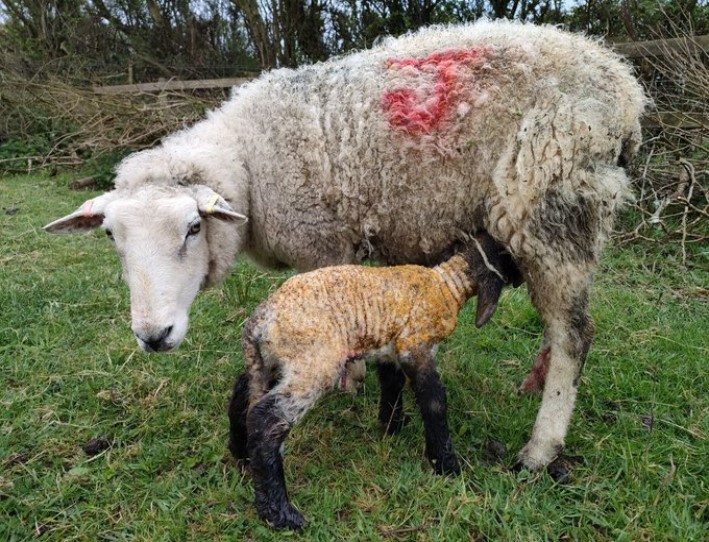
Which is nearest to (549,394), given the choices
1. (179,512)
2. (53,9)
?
(179,512)

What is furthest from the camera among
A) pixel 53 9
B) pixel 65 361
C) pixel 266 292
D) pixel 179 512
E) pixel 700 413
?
pixel 53 9

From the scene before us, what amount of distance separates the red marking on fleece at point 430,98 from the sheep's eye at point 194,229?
3.30 ft

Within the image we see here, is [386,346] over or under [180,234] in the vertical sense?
under

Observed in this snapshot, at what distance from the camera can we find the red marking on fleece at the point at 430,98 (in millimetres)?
2627

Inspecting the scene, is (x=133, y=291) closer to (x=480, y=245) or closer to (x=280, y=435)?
(x=280, y=435)

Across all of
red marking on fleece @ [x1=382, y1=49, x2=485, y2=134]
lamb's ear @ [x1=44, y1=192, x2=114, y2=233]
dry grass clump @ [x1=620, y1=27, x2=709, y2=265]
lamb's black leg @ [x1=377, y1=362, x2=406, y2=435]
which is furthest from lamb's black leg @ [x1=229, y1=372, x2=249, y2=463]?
dry grass clump @ [x1=620, y1=27, x2=709, y2=265]

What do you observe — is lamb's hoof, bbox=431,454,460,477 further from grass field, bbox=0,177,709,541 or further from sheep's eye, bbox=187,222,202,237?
sheep's eye, bbox=187,222,202,237

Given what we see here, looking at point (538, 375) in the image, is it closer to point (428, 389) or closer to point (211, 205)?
point (428, 389)

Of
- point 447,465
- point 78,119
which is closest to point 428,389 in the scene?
point 447,465

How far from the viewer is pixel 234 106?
3148mm

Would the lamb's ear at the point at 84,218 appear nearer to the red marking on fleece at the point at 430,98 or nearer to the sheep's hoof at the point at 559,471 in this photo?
the red marking on fleece at the point at 430,98

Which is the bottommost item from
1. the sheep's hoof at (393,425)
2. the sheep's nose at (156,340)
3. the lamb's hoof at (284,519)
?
the sheep's hoof at (393,425)

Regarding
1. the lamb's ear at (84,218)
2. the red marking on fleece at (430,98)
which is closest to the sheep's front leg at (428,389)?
the red marking on fleece at (430,98)

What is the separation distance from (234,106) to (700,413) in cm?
282
